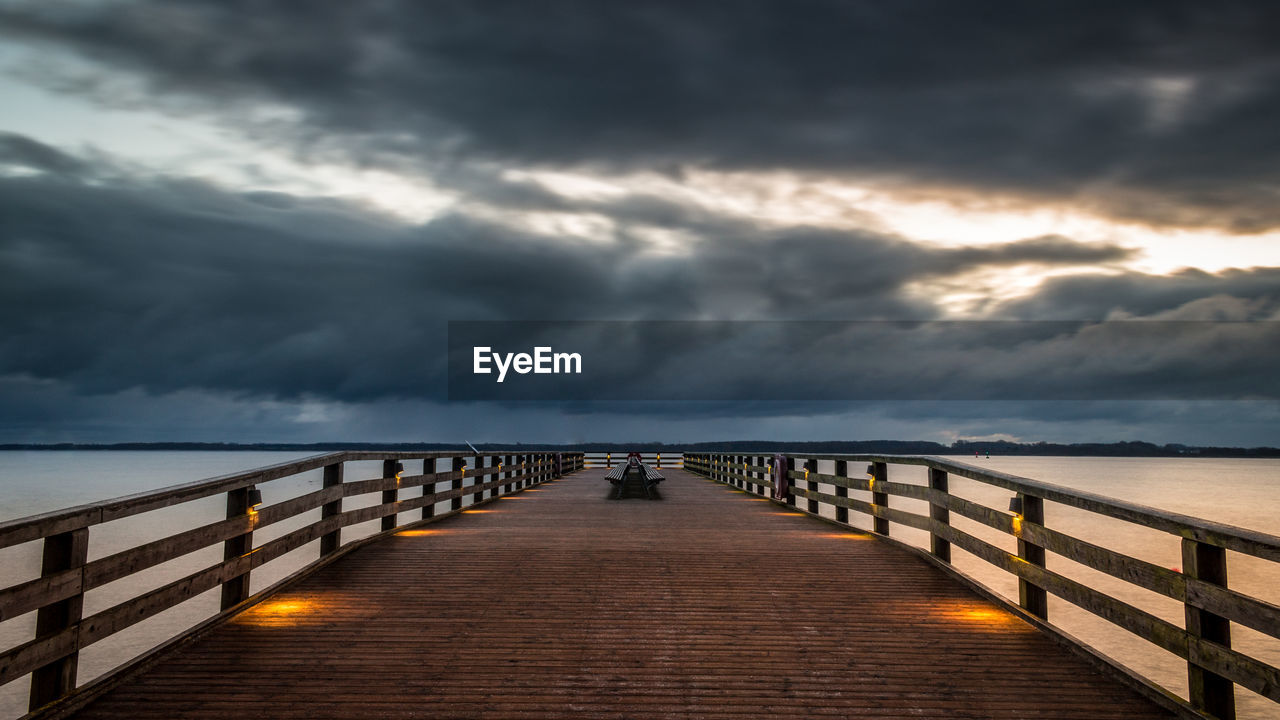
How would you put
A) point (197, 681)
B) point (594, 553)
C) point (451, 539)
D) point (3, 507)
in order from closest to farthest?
point (197, 681) < point (594, 553) < point (451, 539) < point (3, 507)

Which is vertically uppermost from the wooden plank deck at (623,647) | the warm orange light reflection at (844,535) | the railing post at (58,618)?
the railing post at (58,618)

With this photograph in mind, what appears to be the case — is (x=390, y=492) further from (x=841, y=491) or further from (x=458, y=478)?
(x=841, y=491)

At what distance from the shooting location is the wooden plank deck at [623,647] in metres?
4.55

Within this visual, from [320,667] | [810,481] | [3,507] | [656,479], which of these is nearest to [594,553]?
[320,667]

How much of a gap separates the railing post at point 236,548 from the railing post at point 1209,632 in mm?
6371

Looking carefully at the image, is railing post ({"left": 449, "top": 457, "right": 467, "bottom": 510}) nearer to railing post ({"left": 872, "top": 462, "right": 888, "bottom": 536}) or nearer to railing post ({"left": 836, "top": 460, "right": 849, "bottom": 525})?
railing post ({"left": 836, "top": 460, "right": 849, "bottom": 525})

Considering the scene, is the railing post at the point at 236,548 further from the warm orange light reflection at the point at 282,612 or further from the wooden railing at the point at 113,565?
the warm orange light reflection at the point at 282,612

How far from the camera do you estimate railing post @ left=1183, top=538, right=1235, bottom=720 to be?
13.6ft

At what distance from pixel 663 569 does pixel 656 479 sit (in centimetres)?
1068

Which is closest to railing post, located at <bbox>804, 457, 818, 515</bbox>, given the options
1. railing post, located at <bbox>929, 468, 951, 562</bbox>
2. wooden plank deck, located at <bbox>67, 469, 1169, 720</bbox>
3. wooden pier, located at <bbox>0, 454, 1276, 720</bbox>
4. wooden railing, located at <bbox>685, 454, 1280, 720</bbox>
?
wooden pier, located at <bbox>0, 454, 1276, 720</bbox>

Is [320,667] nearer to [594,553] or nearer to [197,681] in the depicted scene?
[197,681]

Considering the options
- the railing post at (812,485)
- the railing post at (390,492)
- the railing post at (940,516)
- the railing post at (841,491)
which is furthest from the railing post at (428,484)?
the railing post at (940,516)

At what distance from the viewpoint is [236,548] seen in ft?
21.0

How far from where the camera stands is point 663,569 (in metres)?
7.89
